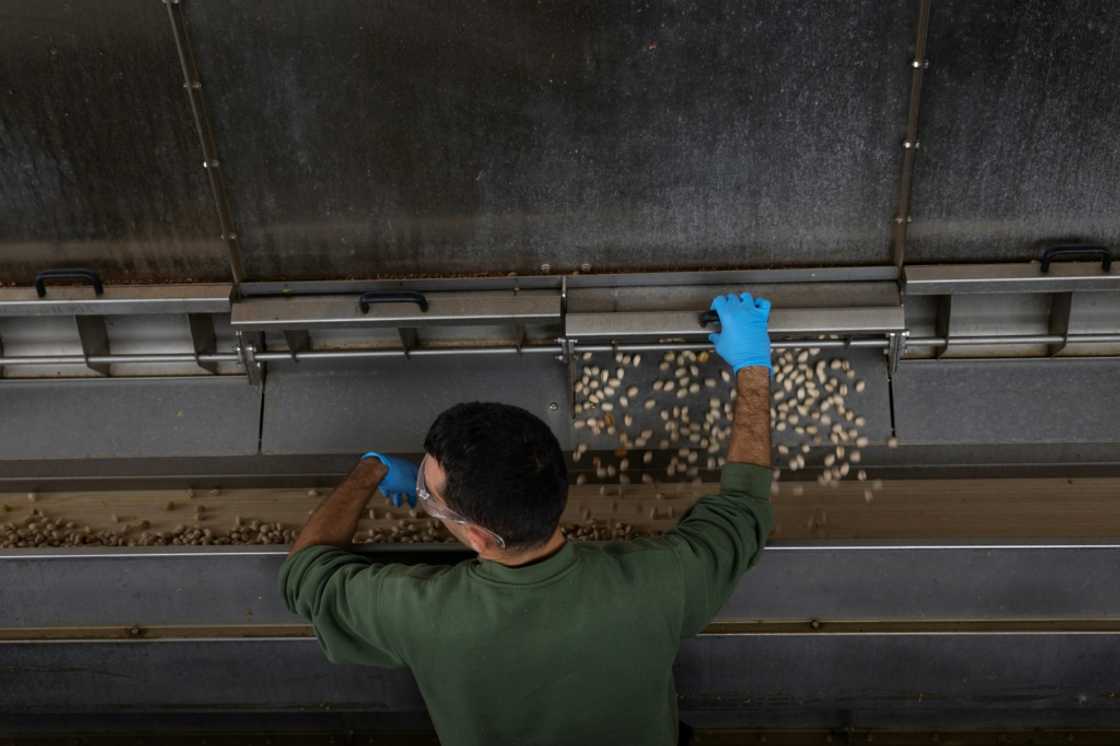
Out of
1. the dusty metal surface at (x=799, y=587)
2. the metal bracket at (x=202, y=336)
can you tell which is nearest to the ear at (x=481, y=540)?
the dusty metal surface at (x=799, y=587)

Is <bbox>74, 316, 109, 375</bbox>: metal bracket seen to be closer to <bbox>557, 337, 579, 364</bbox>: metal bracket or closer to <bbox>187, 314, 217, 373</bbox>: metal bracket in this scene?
<bbox>187, 314, 217, 373</bbox>: metal bracket

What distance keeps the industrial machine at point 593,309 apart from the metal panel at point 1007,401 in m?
0.01

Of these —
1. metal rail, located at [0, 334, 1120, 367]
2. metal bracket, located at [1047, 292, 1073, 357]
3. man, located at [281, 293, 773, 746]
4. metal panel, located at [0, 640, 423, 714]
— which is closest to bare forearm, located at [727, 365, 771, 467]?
man, located at [281, 293, 773, 746]

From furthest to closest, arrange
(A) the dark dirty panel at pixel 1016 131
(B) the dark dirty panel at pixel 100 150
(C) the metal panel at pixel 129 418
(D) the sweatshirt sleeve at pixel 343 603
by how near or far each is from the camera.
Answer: (C) the metal panel at pixel 129 418 < (B) the dark dirty panel at pixel 100 150 < (A) the dark dirty panel at pixel 1016 131 < (D) the sweatshirt sleeve at pixel 343 603

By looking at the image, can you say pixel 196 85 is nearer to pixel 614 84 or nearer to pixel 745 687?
pixel 614 84

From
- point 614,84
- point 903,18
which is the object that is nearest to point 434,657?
point 614,84

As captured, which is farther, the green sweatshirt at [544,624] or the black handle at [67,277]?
the black handle at [67,277]

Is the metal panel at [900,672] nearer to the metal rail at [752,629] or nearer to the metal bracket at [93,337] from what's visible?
the metal rail at [752,629]

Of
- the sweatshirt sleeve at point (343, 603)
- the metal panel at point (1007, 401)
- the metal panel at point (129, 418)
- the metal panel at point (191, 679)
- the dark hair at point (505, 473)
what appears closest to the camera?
the dark hair at point (505, 473)

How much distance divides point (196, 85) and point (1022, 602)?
7.81 feet

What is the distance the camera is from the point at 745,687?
7.47 ft

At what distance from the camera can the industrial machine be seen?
2.11 meters

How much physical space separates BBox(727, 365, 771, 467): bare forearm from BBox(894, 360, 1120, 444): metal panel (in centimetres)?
68

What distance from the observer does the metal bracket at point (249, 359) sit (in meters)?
2.44
